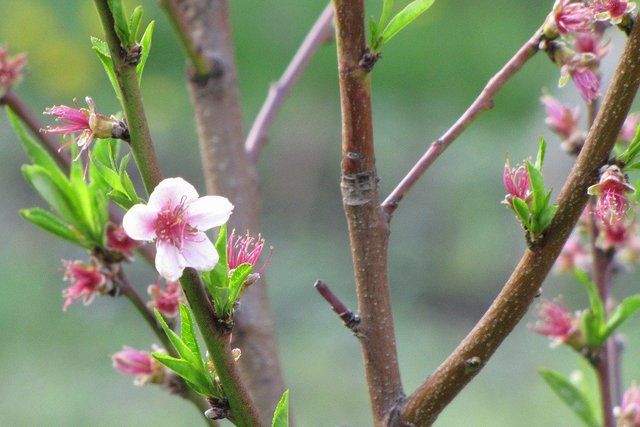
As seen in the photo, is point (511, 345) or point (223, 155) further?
point (511, 345)

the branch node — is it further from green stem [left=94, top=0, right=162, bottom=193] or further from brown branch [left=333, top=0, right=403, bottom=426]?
green stem [left=94, top=0, right=162, bottom=193]

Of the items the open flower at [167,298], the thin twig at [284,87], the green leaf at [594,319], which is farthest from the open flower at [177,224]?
the thin twig at [284,87]

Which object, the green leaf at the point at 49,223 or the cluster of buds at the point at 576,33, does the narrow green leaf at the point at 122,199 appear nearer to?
the green leaf at the point at 49,223

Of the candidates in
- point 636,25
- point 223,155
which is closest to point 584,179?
point 636,25

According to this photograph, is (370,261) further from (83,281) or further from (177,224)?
(83,281)

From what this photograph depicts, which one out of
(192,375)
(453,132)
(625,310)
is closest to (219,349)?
(192,375)

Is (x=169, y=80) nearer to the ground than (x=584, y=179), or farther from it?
farther from it

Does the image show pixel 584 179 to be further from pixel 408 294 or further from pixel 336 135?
pixel 336 135

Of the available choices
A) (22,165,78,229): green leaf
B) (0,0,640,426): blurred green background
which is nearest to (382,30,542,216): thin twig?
(22,165,78,229): green leaf
